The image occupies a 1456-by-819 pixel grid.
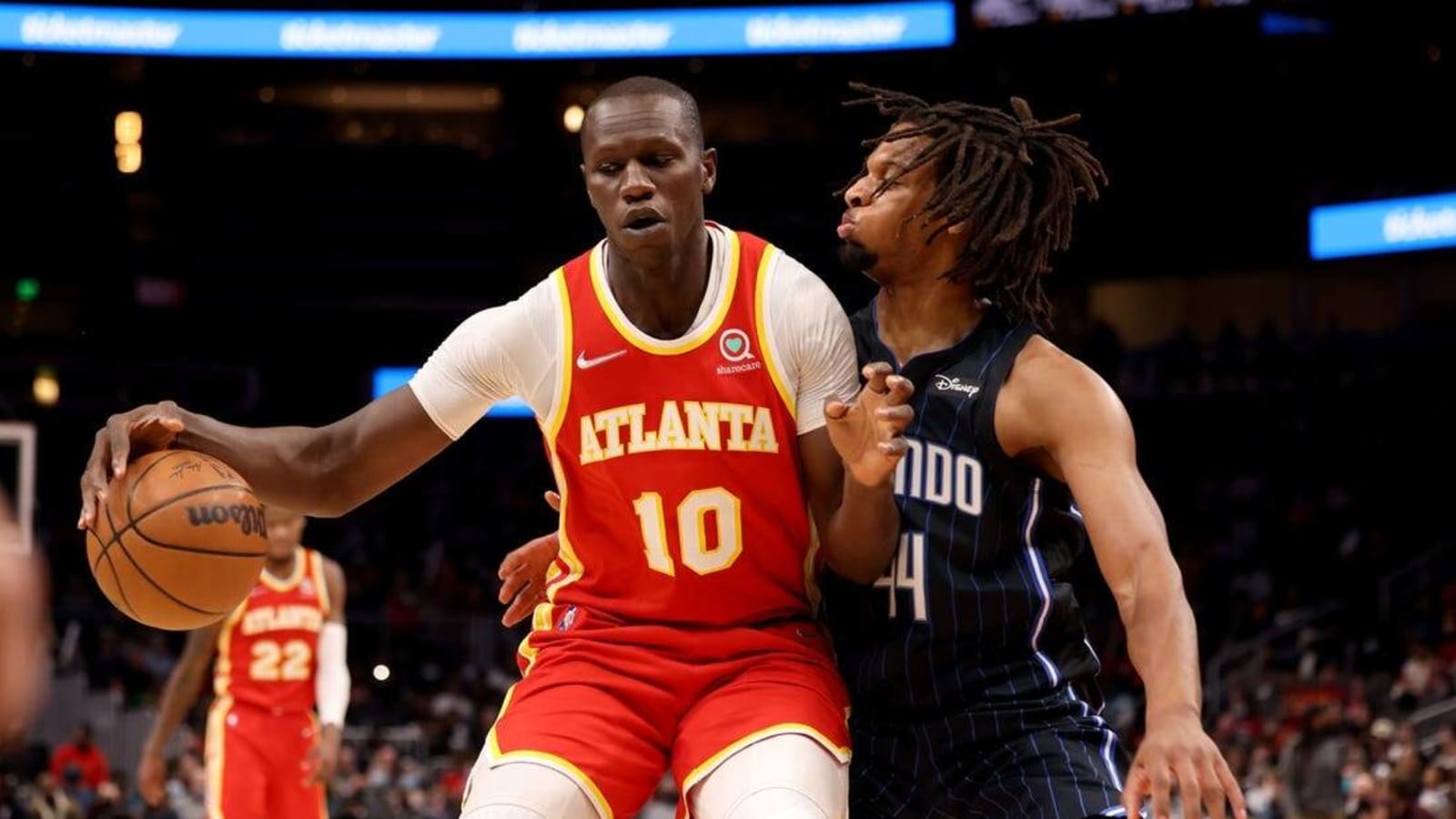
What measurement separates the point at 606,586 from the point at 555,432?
32cm

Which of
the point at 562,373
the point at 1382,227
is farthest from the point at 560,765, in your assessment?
the point at 1382,227

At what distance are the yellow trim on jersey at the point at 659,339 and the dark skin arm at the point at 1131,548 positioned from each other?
575 millimetres

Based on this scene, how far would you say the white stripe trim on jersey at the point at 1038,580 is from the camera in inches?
144

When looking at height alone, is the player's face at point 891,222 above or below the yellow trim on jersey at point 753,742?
above

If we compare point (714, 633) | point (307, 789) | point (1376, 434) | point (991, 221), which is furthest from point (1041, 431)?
point (1376, 434)

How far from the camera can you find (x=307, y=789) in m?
8.08

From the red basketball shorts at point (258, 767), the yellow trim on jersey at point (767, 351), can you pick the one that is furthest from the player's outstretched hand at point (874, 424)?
the red basketball shorts at point (258, 767)

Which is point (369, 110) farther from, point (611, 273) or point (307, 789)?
point (611, 273)

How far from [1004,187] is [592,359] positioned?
94cm

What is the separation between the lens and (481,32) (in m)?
19.3

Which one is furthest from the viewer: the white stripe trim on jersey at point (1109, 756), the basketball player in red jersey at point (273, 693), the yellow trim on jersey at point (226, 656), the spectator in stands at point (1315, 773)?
the spectator in stands at point (1315, 773)

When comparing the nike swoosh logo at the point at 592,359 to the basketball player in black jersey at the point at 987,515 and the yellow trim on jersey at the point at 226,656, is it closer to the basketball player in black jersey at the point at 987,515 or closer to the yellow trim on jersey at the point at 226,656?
the basketball player in black jersey at the point at 987,515

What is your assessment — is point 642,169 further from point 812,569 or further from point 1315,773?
point 1315,773

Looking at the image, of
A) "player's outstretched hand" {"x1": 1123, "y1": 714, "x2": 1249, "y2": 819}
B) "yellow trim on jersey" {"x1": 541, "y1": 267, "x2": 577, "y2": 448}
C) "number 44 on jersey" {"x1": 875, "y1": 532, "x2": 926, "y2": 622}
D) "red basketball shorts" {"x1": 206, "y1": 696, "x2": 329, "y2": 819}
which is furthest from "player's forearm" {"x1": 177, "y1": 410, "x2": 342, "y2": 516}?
"red basketball shorts" {"x1": 206, "y1": 696, "x2": 329, "y2": 819}
